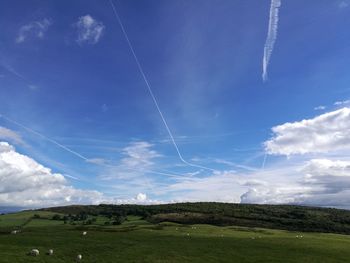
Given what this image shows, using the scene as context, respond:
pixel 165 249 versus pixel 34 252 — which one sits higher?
pixel 165 249

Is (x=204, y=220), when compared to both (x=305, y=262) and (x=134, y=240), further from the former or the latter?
(x=305, y=262)

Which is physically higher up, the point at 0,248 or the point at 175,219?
the point at 175,219

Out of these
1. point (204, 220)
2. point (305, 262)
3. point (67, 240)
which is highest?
point (204, 220)

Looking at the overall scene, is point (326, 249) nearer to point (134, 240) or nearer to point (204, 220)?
point (134, 240)

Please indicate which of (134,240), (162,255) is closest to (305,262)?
(162,255)

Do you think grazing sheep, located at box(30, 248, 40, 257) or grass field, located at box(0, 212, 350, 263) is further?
grass field, located at box(0, 212, 350, 263)

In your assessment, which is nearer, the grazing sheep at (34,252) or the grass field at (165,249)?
the grazing sheep at (34,252)

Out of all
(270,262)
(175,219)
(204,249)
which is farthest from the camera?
(175,219)

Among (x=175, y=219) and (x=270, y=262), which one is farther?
(x=175, y=219)

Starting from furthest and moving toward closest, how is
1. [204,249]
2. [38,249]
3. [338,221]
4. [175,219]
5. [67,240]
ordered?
[338,221], [175,219], [67,240], [204,249], [38,249]

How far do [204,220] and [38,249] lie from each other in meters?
127

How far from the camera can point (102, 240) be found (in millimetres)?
69938

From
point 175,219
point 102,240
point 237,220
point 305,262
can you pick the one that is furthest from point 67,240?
point 237,220

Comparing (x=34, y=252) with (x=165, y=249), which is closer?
(x=34, y=252)
